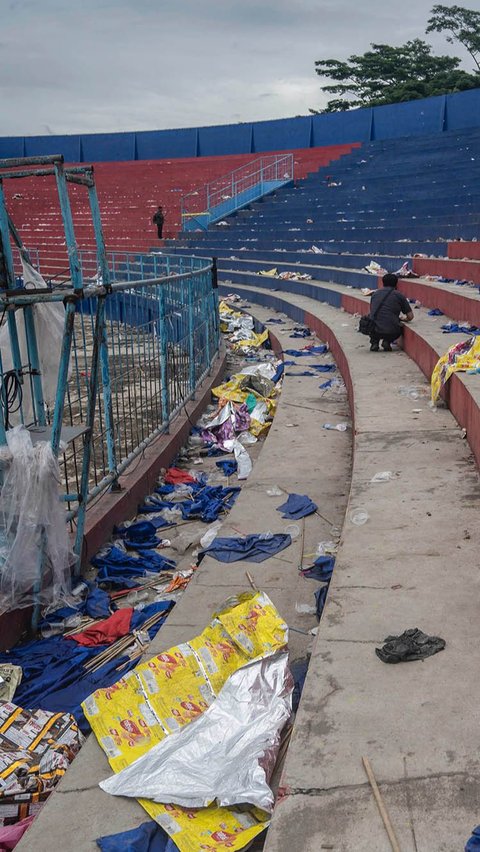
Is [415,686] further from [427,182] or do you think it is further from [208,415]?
[427,182]

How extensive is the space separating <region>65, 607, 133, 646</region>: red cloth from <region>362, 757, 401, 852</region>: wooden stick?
1.86m

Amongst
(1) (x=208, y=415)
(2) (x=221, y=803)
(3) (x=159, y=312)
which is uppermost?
(3) (x=159, y=312)

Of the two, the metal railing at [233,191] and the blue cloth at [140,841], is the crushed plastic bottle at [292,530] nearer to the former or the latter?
the blue cloth at [140,841]

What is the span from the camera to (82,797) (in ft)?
7.77

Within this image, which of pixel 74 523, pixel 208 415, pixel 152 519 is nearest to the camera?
pixel 74 523

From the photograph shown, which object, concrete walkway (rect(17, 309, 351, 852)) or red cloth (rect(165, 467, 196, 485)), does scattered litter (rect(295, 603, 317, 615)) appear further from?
red cloth (rect(165, 467, 196, 485))

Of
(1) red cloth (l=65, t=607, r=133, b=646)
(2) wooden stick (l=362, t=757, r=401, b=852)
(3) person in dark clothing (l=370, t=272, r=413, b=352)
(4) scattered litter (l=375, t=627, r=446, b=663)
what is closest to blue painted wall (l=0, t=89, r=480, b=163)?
(3) person in dark clothing (l=370, t=272, r=413, b=352)

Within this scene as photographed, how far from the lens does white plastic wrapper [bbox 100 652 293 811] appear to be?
2.23 meters

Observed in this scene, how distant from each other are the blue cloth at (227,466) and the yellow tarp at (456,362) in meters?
1.67

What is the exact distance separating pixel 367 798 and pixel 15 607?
7.46 feet

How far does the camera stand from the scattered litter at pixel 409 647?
8.59 ft

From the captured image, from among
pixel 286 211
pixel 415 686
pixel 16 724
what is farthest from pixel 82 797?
pixel 286 211

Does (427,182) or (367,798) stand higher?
(427,182)

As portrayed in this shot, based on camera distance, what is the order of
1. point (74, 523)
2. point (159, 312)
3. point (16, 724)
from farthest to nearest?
point (159, 312), point (74, 523), point (16, 724)
